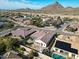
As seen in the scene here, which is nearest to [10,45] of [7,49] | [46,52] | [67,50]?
[7,49]

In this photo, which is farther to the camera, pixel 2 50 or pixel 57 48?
pixel 57 48

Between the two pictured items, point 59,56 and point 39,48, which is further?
point 39,48

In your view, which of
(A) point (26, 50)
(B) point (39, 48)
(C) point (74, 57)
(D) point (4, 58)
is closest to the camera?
(D) point (4, 58)

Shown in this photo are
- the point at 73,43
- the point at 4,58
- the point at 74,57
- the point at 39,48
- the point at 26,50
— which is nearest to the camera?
the point at 4,58

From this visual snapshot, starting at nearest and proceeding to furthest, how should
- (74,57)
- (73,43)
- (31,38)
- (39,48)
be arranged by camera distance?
1. (74,57)
2. (39,48)
3. (73,43)
4. (31,38)

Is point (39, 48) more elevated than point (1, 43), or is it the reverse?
point (1, 43)

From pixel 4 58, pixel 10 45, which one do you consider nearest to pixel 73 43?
pixel 10 45

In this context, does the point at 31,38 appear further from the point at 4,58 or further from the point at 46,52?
the point at 4,58

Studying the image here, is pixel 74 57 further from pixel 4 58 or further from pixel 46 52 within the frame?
pixel 4 58

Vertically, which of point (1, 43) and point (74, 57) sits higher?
point (1, 43)
